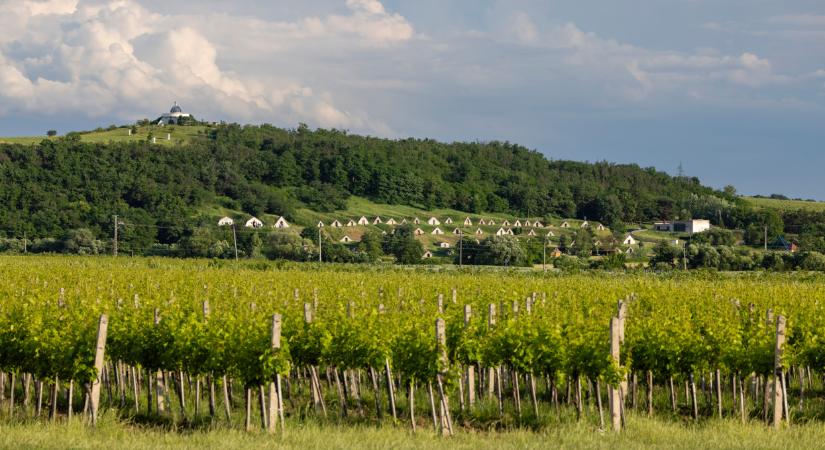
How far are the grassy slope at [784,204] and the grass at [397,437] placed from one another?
124 m

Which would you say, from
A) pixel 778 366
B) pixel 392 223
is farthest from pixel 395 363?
pixel 392 223

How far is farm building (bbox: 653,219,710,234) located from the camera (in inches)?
4471

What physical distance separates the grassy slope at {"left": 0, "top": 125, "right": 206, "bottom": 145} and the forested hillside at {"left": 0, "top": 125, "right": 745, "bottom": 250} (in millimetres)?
3290

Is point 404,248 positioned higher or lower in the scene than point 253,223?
lower

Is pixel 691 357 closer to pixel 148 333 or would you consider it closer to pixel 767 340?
pixel 767 340

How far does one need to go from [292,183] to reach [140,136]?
880 inches

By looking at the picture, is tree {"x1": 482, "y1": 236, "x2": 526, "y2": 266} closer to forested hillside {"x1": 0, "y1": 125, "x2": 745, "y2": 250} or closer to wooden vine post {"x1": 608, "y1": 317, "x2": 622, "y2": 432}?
forested hillside {"x1": 0, "y1": 125, "x2": 745, "y2": 250}

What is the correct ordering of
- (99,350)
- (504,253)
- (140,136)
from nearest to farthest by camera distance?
(99,350), (504,253), (140,136)

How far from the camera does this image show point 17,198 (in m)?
94.4

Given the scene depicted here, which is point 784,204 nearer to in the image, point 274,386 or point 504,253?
point 504,253

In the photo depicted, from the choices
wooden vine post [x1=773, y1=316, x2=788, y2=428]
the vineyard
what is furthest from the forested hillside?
wooden vine post [x1=773, y1=316, x2=788, y2=428]

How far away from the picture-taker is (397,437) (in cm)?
1301

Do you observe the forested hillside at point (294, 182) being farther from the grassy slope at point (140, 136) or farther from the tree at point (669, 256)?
the tree at point (669, 256)

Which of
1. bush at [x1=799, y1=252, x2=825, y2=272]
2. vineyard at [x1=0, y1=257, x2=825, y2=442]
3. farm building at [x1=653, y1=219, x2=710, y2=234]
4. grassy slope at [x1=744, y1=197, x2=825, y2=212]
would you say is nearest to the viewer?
vineyard at [x1=0, y1=257, x2=825, y2=442]
